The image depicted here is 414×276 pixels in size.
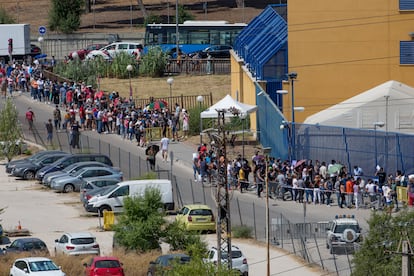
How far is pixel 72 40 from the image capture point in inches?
4186

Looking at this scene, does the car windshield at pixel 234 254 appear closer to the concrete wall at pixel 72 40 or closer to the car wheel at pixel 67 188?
the car wheel at pixel 67 188

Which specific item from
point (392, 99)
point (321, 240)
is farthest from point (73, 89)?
point (321, 240)

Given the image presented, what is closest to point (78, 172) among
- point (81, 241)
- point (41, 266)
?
point (81, 241)

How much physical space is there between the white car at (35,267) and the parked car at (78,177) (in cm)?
1646

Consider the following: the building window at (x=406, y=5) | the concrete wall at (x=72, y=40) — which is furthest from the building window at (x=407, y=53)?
the concrete wall at (x=72, y=40)

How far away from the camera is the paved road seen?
48.4 metres

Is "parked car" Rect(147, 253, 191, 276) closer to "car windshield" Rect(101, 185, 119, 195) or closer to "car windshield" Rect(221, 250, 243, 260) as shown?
"car windshield" Rect(221, 250, 243, 260)

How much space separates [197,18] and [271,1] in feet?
29.6

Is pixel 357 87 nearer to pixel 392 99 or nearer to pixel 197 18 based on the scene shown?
pixel 392 99

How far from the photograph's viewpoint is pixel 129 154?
204ft

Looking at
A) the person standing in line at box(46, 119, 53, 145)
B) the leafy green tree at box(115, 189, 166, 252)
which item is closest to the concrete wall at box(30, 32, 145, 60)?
the person standing in line at box(46, 119, 53, 145)

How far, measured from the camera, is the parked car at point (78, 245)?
143 feet

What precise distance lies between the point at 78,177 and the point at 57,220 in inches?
243

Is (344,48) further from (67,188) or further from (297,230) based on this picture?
(297,230)
